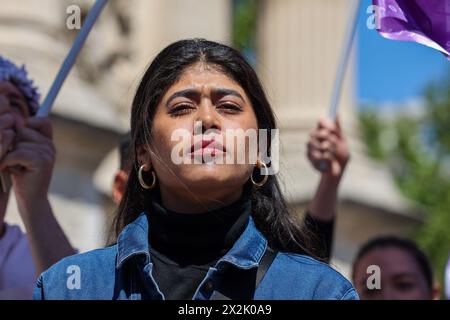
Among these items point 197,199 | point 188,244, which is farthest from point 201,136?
point 188,244

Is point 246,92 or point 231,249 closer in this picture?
point 231,249

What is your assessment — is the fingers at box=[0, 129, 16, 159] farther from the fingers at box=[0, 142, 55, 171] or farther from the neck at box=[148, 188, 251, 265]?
the neck at box=[148, 188, 251, 265]

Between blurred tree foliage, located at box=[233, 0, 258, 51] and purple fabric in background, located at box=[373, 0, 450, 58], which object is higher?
blurred tree foliage, located at box=[233, 0, 258, 51]

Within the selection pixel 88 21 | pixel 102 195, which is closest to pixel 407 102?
pixel 102 195

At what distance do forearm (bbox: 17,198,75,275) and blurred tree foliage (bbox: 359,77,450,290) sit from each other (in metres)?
20.4

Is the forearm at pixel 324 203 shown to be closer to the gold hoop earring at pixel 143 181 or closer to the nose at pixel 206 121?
the gold hoop earring at pixel 143 181

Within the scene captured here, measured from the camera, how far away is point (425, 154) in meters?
32.6

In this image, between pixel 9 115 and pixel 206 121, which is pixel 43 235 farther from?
pixel 206 121

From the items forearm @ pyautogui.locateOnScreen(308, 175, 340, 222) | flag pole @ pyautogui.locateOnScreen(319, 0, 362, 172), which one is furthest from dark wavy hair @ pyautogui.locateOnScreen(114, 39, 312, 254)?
flag pole @ pyautogui.locateOnScreen(319, 0, 362, 172)

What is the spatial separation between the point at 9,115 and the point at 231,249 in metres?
1.43

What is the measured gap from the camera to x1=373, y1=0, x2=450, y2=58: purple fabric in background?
407cm

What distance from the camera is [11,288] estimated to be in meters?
4.60
